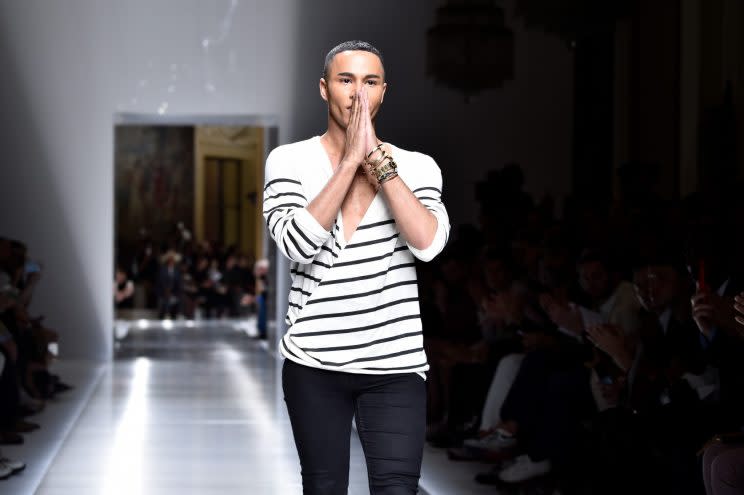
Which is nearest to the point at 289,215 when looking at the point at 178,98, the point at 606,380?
the point at 606,380

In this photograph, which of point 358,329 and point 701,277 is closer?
point 358,329

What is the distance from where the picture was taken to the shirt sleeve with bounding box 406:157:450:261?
2.10 m

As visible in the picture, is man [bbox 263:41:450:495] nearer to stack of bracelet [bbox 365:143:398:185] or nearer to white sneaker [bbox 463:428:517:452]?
stack of bracelet [bbox 365:143:398:185]

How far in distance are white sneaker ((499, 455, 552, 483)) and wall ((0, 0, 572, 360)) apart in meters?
5.80

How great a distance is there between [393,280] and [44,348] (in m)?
5.15

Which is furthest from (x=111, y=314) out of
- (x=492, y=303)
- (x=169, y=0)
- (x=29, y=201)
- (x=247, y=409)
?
(x=492, y=303)

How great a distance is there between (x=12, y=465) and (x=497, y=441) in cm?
193

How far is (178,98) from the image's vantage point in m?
10.1

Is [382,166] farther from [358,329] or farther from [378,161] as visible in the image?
[358,329]

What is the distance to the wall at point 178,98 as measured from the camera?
996cm

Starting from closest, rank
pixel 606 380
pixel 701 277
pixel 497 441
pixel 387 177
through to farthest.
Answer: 1. pixel 387 177
2. pixel 701 277
3. pixel 606 380
4. pixel 497 441

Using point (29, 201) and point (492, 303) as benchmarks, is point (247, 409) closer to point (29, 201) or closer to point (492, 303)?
point (492, 303)

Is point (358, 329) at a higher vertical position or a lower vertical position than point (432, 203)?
lower

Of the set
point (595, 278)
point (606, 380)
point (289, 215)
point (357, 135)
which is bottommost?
point (606, 380)
